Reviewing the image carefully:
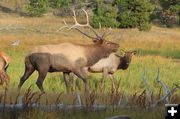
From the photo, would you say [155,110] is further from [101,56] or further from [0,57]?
[0,57]

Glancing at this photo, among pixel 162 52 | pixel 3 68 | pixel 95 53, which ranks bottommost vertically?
pixel 162 52

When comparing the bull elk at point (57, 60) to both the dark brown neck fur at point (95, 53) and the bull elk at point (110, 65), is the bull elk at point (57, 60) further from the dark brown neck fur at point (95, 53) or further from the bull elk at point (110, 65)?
the bull elk at point (110, 65)

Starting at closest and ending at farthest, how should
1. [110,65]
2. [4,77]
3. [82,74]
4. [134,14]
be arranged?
[82,74], [4,77], [110,65], [134,14]


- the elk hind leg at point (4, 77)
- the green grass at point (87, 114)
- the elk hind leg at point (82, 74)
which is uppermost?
the green grass at point (87, 114)

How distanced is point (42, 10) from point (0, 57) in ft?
170

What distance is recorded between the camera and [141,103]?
8594mm

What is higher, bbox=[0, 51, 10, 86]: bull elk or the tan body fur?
the tan body fur

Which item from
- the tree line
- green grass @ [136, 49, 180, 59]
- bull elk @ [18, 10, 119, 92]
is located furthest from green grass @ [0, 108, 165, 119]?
the tree line

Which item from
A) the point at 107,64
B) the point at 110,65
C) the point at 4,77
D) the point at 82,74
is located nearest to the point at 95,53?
the point at 82,74

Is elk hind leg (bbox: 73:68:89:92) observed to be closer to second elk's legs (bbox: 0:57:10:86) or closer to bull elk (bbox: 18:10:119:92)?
bull elk (bbox: 18:10:119:92)

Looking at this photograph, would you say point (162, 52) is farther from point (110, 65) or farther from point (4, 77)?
point (4, 77)

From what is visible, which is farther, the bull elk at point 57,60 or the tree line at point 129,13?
the tree line at point 129,13

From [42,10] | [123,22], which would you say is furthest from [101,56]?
[42,10]

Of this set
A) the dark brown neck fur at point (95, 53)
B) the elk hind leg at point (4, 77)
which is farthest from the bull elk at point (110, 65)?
the elk hind leg at point (4, 77)
